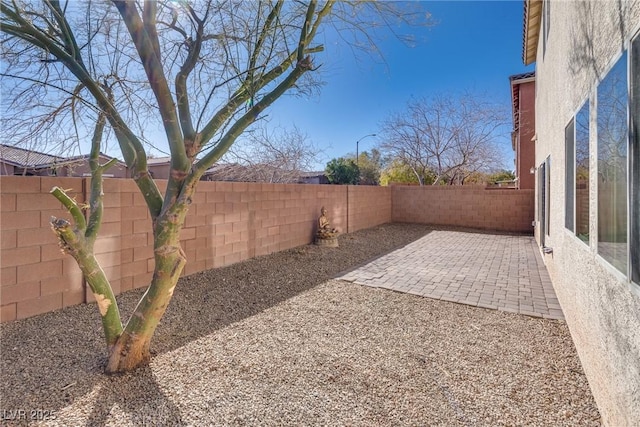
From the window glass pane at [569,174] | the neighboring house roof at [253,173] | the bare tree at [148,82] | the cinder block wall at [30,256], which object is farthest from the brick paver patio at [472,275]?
the neighboring house roof at [253,173]

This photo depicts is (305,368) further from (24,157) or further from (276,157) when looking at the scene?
(276,157)

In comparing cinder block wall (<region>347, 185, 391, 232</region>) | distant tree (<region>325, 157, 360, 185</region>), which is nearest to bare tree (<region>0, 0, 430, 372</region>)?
cinder block wall (<region>347, 185, 391, 232</region>)

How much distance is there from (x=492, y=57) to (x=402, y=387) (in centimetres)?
1441

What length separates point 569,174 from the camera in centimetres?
377

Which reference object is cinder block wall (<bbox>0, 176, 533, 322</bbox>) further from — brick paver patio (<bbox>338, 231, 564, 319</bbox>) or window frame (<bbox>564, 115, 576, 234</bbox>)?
window frame (<bbox>564, 115, 576, 234</bbox>)

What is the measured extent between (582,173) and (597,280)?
48.1 inches

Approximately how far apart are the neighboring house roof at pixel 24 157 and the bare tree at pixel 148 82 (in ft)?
0.63

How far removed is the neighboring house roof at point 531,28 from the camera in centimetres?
750

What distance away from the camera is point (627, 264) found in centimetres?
178

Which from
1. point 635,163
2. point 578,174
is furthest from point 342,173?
point 635,163

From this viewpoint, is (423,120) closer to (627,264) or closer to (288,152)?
(288,152)

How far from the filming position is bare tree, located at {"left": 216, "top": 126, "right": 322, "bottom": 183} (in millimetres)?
11586

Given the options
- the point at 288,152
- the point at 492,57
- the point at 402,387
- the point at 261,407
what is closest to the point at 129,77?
the point at 261,407

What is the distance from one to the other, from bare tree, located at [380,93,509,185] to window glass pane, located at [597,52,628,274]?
54.7 feet
